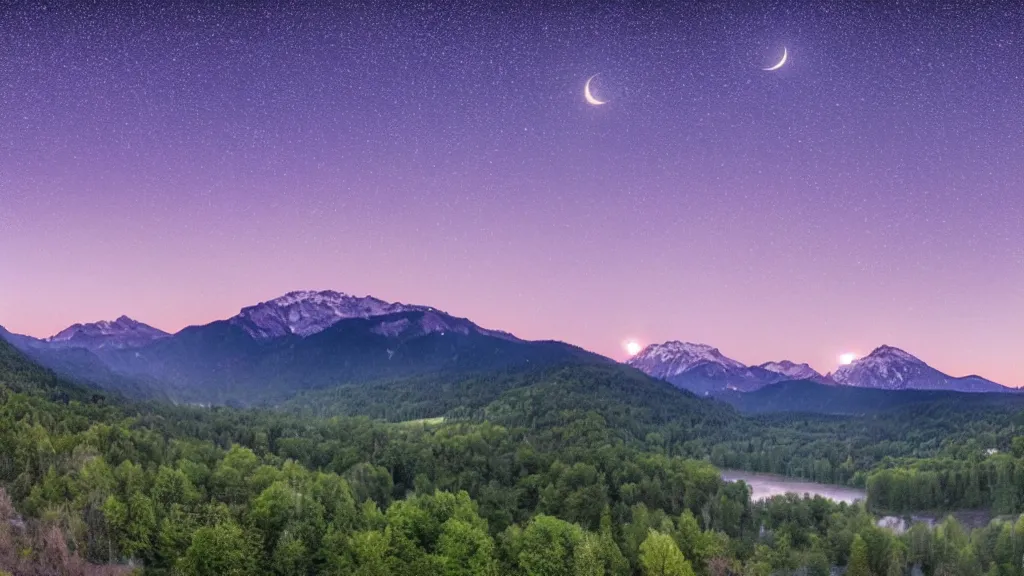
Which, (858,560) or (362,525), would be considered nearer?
(858,560)

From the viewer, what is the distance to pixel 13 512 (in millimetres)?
102625

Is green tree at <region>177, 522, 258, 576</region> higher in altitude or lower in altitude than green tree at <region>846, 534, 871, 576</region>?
lower

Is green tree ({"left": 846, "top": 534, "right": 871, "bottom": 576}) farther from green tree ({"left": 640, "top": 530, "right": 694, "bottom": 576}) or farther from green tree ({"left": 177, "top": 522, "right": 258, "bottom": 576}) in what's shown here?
green tree ({"left": 177, "top": 522, "right": 258, "bottom": 576})

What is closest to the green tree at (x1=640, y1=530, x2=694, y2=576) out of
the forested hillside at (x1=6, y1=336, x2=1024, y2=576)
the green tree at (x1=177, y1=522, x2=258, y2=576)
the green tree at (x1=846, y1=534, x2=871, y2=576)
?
the forested hillside at (x1=6, y1=336, x2=1024, y2=576)

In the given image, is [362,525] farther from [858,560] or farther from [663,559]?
[858,560]

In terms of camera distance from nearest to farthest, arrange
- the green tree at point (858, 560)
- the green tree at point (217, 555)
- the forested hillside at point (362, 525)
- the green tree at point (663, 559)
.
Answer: the green tree at point (217, 555) < the green tree at point (663, 559) < the forested hillside at point (362, 525) < the green tree at point (858, 560)

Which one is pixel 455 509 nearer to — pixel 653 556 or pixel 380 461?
pixel 653 556

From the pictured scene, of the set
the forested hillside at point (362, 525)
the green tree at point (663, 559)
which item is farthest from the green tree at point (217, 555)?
the green tree at point (663, 559)

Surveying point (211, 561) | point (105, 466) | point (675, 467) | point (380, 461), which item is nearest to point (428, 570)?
point (211, 561)

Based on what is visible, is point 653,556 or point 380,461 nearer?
point 653,556

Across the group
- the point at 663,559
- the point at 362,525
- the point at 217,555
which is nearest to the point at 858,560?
the point at 663,559

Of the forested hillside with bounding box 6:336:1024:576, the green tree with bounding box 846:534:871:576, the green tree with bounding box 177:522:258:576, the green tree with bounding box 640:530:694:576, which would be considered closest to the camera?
the green tree with bounding box 177:522:258:576

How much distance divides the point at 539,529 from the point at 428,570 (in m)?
19.6

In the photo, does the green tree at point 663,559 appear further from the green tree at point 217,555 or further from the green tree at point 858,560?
the green tree at point 217,555
